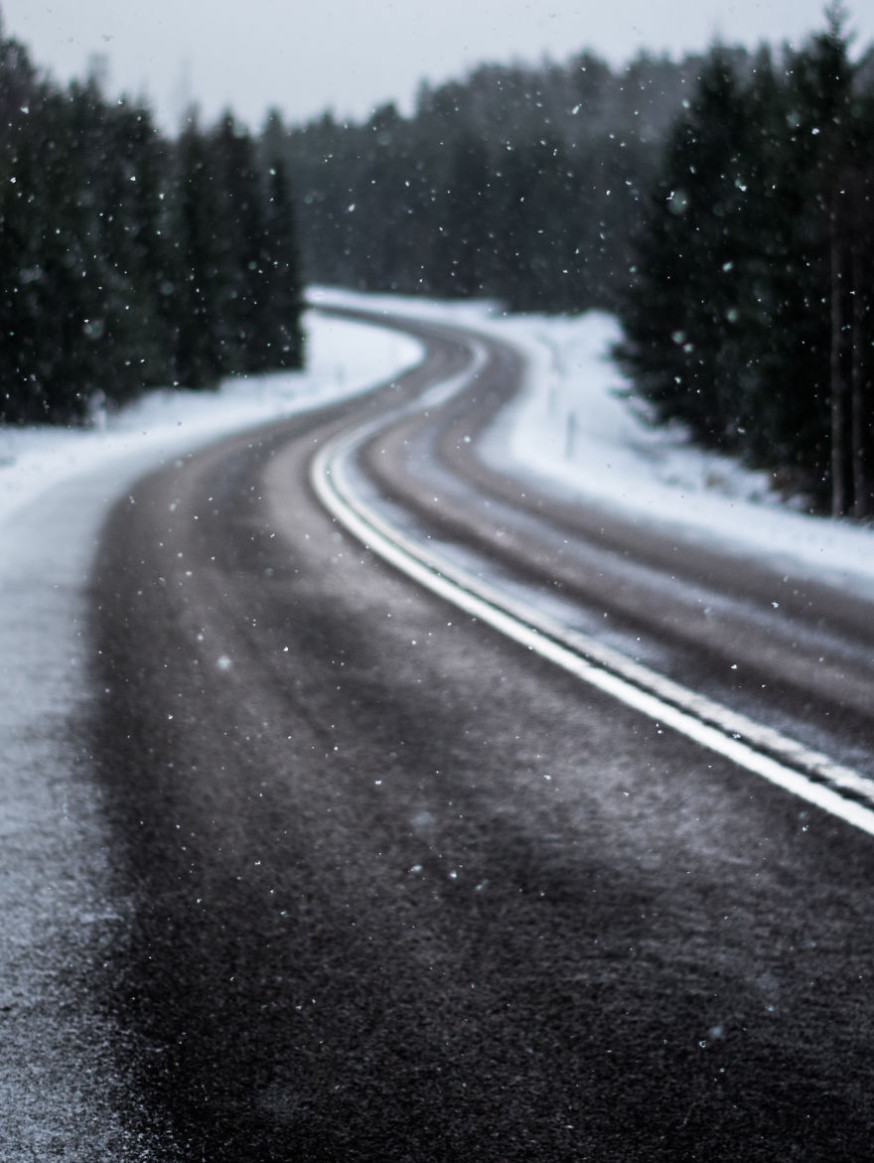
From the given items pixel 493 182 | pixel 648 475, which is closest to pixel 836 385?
pixel 648 475

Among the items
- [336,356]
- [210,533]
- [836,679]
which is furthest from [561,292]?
[836,679]

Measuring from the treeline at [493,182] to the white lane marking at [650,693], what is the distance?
48985mm

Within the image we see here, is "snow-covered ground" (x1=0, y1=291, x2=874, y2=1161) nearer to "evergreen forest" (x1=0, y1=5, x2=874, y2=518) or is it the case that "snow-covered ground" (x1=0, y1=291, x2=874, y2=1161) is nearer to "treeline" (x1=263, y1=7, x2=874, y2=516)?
"treeline" (x1=263, y1=7, x2=874, y2=516)

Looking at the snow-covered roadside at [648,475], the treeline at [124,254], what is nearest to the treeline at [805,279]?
the snow-covered roadside at [648,475]

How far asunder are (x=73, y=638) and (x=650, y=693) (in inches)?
150

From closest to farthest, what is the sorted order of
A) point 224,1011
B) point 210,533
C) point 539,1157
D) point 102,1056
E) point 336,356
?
point 539,1157, point 102,1056, point 224,1011, point 210,533, point 336,356

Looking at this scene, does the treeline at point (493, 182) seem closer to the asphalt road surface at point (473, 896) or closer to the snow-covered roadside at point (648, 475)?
the snow-covered roadside at point (648, 475)

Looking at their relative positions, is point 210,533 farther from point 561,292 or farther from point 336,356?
point 561,292

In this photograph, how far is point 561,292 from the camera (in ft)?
253

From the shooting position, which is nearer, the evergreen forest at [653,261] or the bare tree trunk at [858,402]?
the bare tree trunk at [858,402]

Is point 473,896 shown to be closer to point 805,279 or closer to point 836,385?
point 836,385

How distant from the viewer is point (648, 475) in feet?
79.1

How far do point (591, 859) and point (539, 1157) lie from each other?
154cm

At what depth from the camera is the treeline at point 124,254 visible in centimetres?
2825
